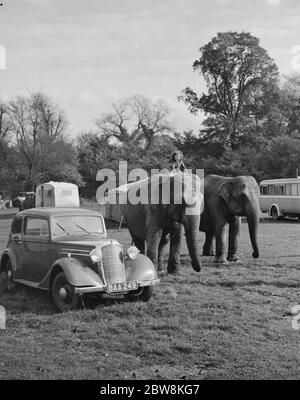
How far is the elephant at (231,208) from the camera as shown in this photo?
14773mm

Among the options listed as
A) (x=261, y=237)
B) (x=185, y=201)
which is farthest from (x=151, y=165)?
(x=185, y=201)

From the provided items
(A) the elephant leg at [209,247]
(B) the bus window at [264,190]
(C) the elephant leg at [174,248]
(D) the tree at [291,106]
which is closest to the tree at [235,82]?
(D) the tree at [291,106]

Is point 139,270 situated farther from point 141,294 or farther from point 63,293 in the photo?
point 63,293

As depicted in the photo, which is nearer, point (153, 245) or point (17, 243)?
point (17, 243)

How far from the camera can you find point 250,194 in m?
15.0

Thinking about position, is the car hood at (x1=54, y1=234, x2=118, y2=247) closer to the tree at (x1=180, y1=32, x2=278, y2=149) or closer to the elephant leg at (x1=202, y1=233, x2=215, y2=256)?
the elephant leg at (x1=202, y1=233, x2=215, y2=256)

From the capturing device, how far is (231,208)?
15.1m

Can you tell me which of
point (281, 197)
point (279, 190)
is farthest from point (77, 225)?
point (279, 190)

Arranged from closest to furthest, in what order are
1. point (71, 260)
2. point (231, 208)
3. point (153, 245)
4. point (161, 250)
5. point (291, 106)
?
point (71, 260)
point (153, 245)
point (161, 250)
point (231, 208)
point (291, 106)

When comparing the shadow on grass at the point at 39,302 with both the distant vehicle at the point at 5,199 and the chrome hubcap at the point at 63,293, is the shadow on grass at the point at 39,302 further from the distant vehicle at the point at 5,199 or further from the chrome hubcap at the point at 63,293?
the distant vehicle at the point at 5,199

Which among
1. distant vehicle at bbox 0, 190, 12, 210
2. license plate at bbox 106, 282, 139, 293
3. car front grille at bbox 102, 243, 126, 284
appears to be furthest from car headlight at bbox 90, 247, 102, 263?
distant vehicle at bbox 0, 190, 12, 210

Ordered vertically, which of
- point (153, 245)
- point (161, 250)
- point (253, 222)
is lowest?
point (161, 250)

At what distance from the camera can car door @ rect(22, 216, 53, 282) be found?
34.1 feet

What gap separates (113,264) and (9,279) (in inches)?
126
